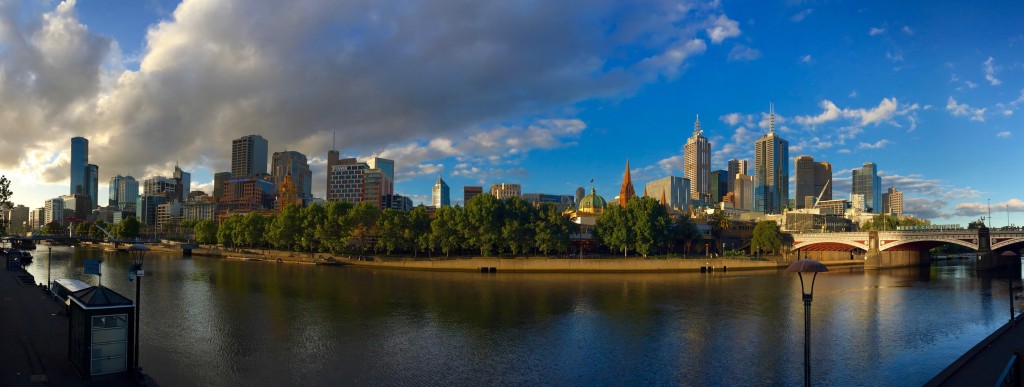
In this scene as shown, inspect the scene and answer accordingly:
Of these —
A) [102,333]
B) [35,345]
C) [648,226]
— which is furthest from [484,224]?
[102,333]

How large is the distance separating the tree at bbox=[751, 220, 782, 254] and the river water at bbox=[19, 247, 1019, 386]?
4587 centimetres

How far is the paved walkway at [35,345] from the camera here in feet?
71.8

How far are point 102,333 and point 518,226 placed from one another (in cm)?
8129

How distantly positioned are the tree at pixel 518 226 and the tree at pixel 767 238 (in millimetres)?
51856

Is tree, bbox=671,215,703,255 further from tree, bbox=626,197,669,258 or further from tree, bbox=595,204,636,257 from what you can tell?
tree, bbox=595,204,636,257

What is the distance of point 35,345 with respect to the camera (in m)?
27.0

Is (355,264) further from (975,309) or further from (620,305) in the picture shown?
(975,309)

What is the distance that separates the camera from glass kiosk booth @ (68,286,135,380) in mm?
21781

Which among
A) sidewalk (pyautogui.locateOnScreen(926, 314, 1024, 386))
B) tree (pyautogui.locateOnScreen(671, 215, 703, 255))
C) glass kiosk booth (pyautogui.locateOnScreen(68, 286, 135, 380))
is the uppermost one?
tree (pyautogui.locateOnScreen(671, 215, 703, 255))

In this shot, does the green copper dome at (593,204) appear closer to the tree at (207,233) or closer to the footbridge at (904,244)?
the footbridge at (904,244)

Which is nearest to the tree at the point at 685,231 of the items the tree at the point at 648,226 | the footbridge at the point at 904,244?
the tree at the point at 648,226

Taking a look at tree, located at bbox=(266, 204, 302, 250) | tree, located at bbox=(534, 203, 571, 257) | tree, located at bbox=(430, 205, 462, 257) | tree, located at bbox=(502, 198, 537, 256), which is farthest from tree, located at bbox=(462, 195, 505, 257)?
tree, located at bbox=(266, 204, 302, 250)

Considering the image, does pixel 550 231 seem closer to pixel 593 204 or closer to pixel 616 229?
pixel 616 229

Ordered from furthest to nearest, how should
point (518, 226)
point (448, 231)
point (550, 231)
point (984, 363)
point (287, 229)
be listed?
point (287, 229)
point (448, 231)
point (550, 231)
point (518, 226)
point (984, 363)
